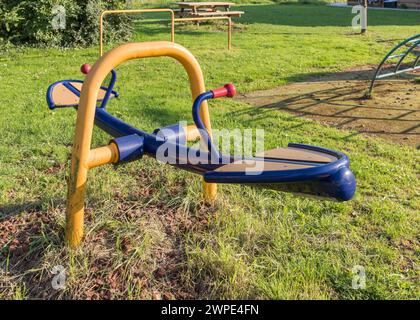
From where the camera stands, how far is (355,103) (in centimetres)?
579

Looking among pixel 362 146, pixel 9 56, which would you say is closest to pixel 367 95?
pixel 362 146

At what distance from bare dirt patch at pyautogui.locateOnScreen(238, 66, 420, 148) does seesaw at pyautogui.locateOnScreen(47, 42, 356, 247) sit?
2566 mm

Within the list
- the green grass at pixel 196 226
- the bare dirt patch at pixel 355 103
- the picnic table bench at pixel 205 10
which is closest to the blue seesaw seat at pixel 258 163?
the green grass at pixel 196 226

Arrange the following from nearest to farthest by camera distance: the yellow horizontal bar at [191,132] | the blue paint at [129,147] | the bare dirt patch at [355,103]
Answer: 1. the blue paint at [129,147]
2. the yellow horizontal bar at [191,132]
3. the bare dirt patch at [355,103]

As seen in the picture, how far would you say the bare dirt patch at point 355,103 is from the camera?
4.89 metres

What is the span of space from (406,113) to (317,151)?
335 centimetres

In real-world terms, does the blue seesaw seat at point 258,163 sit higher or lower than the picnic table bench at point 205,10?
lower

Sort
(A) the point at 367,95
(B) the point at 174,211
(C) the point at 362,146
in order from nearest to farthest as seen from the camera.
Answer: (B) the point at 174,211 < (C) the point at 362,146 < (A) the point at 367,95

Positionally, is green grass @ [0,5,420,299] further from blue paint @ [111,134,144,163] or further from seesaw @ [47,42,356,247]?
blue paint @ [111,134,144,163]

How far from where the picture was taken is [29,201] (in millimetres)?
3061

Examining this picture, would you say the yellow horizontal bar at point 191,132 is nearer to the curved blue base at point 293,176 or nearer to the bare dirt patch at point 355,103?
the curved blue base at point 293,176

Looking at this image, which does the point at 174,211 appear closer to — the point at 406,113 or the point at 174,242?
the point at 174,242

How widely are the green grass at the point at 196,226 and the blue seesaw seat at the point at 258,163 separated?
1.41 feet

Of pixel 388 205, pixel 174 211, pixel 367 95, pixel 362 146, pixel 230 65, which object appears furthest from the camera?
pixel 230 65
